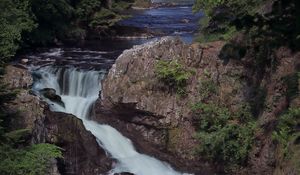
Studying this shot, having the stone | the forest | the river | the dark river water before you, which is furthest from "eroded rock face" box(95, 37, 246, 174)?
the stone

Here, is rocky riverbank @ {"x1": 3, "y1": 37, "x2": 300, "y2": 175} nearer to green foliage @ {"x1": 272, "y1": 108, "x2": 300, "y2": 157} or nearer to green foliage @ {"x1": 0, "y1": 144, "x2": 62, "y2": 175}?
green foliage @ {"x1": 272, "y1": 108, "x2": 300, "y2": 157}

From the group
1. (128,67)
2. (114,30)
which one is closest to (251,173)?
(128,67)

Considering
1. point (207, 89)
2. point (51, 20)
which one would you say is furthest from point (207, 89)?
point (51, 20)

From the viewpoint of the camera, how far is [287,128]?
16.2 meters

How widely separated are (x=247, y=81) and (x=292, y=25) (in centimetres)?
1399

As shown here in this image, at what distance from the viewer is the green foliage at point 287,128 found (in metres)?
15.9

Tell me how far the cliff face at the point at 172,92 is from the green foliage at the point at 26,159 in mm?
4859

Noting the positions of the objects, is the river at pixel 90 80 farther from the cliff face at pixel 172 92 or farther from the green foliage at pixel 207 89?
the green foliage at pixel 207 89

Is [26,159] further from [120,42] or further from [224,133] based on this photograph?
[120,42]

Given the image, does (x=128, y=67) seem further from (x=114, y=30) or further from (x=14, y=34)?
(x=114, y=30)

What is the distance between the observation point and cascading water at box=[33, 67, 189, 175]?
1897 centimetres

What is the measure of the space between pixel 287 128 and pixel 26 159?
797 cm

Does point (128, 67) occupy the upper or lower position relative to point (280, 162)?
upper

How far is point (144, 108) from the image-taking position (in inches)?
776
